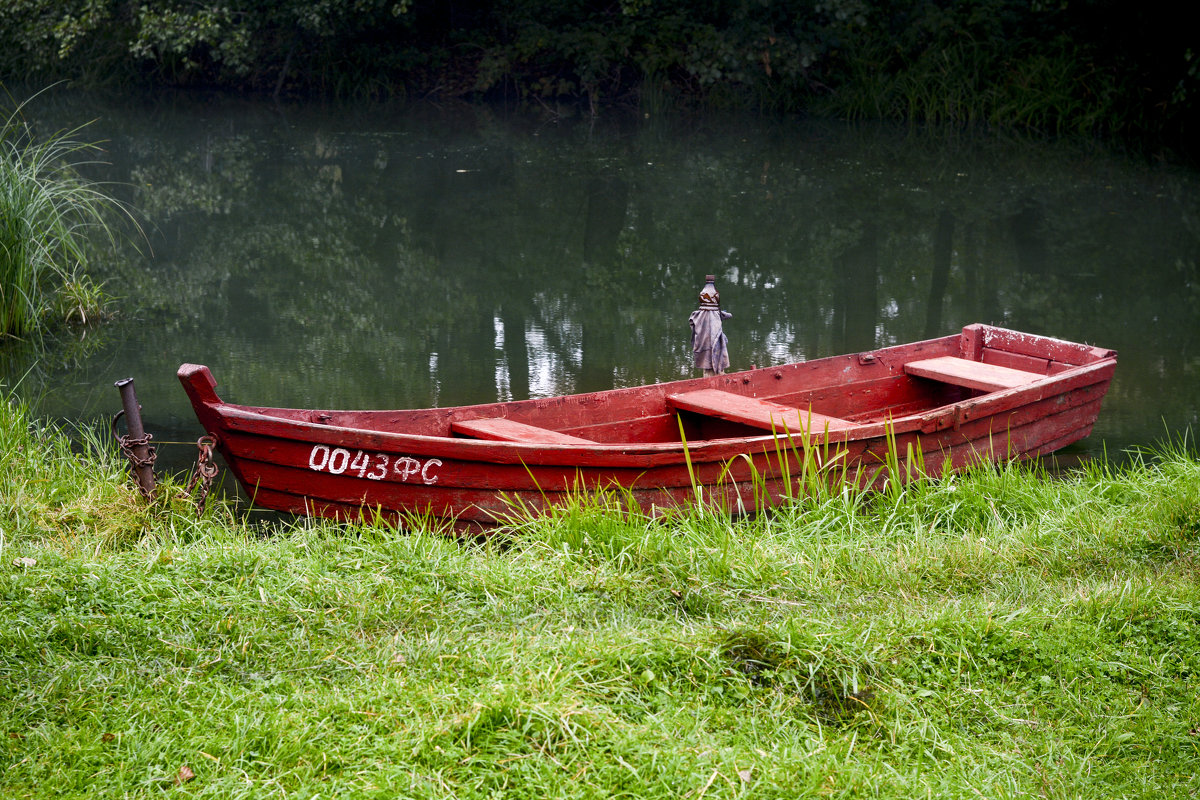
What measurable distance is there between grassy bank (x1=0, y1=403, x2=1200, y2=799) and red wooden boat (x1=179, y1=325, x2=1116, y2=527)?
65 centimetres

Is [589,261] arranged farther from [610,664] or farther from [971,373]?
[610,664]

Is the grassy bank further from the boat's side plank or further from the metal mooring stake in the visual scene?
the boat's side plank

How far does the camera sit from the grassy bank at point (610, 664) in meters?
2.85

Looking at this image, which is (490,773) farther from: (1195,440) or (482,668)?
(1195,440)

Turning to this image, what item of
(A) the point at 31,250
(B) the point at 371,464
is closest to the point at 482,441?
(B) the point at 371,464

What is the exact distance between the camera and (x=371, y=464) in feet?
17.4

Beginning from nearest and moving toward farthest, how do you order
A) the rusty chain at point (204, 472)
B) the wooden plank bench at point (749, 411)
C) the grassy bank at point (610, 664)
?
the grassy bank at point (610, 664)
the rusty chain at point (204, 472)
the wooden plank bench at point (749, 411)

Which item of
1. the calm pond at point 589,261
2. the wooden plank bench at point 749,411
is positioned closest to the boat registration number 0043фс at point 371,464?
the wooden plank bench at point 749,411

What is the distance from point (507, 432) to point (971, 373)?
10.2 ft

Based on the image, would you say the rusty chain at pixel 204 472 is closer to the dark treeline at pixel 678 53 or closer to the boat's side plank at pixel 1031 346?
the boat's side plank at pixel 1031 346

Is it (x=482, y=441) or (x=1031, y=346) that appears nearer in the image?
(x=482, y=441)

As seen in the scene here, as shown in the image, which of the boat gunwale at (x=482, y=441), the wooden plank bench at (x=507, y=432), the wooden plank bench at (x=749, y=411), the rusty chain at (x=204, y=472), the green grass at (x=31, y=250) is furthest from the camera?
the green grass at (x=31, y=250)

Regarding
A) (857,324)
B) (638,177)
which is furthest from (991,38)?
(857,324)

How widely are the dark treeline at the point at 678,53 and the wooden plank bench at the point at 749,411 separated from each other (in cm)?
1171
